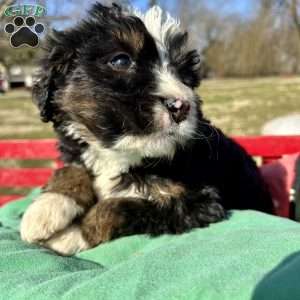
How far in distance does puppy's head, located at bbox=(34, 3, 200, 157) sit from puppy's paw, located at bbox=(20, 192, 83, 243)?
1.23 feet

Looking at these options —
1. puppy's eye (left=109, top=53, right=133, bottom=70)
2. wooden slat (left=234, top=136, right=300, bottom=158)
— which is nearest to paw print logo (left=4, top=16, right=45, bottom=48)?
puppy's eye (left=109, top=53, right=133, bottom=70)

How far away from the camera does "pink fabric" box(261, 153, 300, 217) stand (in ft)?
13.9

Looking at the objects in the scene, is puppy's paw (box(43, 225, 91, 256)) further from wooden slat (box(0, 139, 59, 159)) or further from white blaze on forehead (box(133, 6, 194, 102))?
wooden slat (box(0, 139, 59, 159))

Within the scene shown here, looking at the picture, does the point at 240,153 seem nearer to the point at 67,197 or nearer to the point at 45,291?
the point at 67,197

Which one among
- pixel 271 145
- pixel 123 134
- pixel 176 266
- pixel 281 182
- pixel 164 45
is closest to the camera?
pixel 176 266

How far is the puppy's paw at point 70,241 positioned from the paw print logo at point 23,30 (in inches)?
55.8

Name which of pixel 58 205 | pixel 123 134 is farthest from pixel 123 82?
pixel 58 205

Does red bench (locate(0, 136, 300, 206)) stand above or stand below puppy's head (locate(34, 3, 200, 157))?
below

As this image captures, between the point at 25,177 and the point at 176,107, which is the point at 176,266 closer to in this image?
the point at 176,107

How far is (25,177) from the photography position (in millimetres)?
5832

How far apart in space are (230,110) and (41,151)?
12.7 metres

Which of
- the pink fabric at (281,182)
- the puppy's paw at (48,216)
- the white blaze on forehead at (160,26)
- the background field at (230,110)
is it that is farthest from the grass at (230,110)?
the puppy's paw at (48,216)

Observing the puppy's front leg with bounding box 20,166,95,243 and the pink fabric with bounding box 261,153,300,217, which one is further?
the pink fabric with bounding box 261,153,300,217

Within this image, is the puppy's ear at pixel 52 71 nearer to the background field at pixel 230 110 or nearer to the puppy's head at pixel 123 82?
the puppy's head at pixel 123 82
